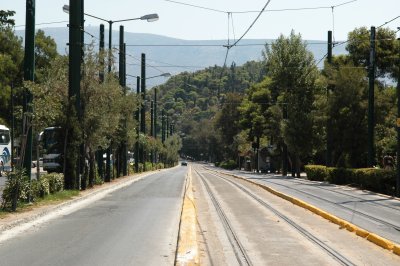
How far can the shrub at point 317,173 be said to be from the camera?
1650 inches

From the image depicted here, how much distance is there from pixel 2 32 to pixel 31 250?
192 ft

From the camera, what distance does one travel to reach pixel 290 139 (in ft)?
176

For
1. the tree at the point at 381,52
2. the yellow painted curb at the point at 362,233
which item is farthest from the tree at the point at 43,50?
the yellow painted curb at the point at 362,233

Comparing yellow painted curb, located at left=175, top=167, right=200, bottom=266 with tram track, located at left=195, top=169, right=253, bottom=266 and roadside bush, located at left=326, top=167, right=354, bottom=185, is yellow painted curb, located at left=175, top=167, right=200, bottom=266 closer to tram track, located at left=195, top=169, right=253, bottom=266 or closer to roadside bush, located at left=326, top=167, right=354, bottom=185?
tram track, located at left=195, top=169, right=253, bottom=266

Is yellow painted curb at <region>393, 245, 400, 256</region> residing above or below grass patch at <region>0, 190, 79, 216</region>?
below

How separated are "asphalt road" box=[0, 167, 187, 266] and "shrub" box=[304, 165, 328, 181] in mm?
24744

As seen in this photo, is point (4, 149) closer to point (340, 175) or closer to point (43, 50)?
point (43, 50)

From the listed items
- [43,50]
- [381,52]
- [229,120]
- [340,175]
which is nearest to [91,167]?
[340,175]

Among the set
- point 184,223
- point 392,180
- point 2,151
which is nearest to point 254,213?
point 184,223

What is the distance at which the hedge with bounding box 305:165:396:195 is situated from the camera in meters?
28.5

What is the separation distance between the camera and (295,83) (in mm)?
58656

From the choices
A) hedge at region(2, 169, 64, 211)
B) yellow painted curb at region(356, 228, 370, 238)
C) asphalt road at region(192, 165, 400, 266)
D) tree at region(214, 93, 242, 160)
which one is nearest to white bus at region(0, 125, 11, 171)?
hedge at region(2, 169, 64, 211)

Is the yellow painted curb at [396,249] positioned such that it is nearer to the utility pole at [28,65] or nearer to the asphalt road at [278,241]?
the asphalt road at [278,241]

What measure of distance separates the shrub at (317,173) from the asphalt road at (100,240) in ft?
81.2
